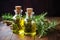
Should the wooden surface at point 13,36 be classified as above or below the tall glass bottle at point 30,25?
below

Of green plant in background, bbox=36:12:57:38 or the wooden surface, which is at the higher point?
green plant in background, bbox=36:12:57:38

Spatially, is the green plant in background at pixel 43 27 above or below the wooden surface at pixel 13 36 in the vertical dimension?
above

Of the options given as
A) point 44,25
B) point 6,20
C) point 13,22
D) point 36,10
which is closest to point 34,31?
point 44,25

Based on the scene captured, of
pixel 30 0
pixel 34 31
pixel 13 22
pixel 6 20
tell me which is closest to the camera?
pixel 34 31

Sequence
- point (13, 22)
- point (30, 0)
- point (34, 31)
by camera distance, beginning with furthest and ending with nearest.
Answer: point (30, 0) < point (13, 22) < point (34, 31)

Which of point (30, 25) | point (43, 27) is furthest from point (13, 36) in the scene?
point (43, 27)

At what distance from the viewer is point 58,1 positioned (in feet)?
9.83

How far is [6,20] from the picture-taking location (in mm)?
1785

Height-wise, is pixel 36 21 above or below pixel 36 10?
above

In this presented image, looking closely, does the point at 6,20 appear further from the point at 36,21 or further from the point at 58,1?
the point at 58,1

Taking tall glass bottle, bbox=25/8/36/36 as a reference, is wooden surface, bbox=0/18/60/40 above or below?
below

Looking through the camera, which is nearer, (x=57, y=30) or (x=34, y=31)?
(x=34, y=31)

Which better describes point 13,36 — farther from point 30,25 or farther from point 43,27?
point 43,27

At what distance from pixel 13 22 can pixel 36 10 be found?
4.55 ft
